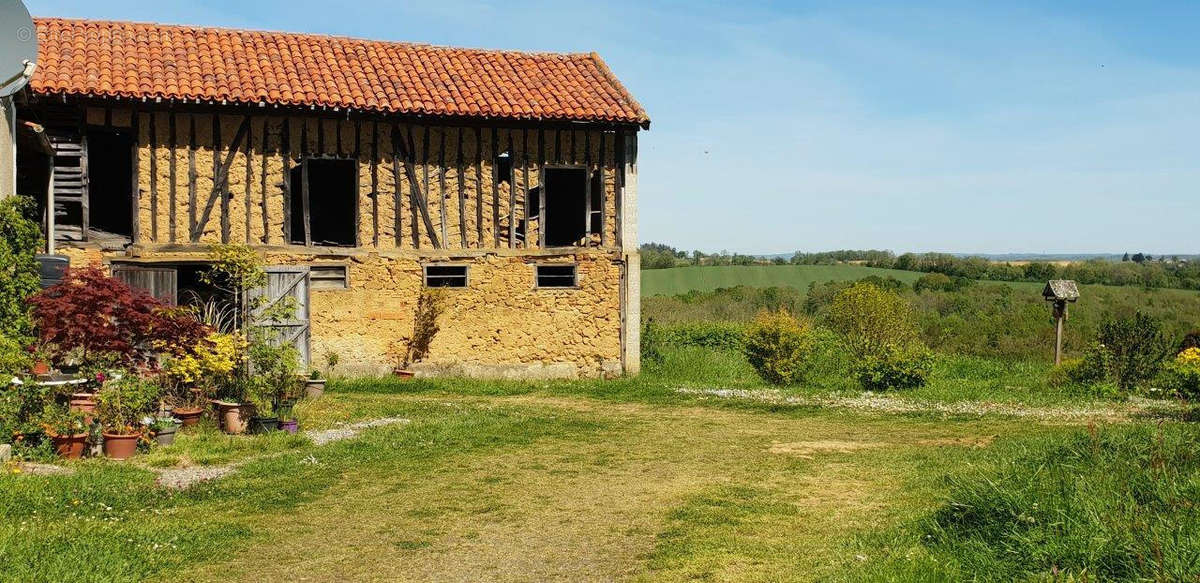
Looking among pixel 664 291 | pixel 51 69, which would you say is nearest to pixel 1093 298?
pixel 664 291

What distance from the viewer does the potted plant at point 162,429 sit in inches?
435

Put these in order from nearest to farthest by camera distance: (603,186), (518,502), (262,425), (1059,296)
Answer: (518,502), (262,425), (603,186), (1059,296)

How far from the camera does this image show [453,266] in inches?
750

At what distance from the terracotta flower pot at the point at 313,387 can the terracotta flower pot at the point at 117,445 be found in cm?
507

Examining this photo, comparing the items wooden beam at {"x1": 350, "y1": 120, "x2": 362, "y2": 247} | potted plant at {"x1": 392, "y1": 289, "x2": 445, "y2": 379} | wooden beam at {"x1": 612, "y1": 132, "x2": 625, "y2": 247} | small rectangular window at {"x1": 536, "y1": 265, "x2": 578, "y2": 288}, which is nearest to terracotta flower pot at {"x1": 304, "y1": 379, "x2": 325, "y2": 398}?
potted plant at {"x1": 392, "y1": 289, "x2": 445, "y2": 379}

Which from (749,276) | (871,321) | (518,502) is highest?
(749,276)

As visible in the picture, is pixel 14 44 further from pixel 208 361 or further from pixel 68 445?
pixel 208 361

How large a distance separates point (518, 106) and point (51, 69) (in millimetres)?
7965

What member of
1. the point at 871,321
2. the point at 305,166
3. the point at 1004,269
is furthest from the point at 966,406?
the point at 1004,269

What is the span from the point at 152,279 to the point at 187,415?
611 cm

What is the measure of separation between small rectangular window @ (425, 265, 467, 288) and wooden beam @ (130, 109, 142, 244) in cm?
499

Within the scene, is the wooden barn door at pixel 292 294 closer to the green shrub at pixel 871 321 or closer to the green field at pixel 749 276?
the green shrub at pixel 871 321

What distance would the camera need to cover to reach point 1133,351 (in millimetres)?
18406

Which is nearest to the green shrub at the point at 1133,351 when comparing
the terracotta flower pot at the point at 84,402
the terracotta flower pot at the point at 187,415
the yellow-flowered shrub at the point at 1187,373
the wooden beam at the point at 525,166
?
the yellow-flowered shrub at the point at 1187,373
